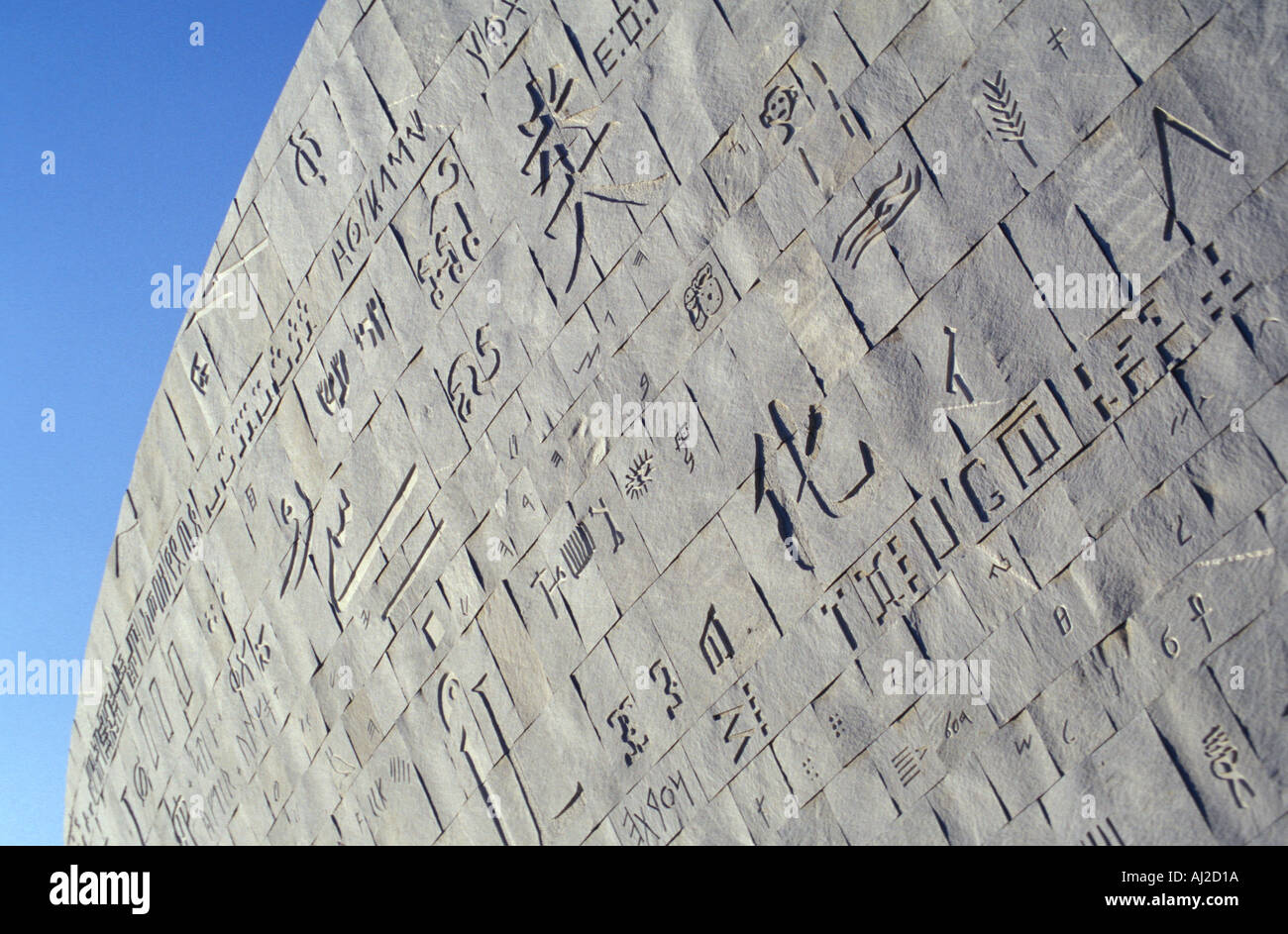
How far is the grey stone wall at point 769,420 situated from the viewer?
3982mm

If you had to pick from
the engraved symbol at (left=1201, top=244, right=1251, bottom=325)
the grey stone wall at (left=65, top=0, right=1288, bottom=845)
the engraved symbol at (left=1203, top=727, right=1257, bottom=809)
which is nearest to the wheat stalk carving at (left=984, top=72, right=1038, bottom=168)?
the grey stone wall at (left=65, top=0, right=1288, bottom=845)

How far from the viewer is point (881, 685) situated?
15.5ft

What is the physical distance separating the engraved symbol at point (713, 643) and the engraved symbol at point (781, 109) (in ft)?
7.29

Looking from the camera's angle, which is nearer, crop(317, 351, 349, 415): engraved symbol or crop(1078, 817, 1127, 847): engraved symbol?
crop(1078, 817, 1127, 847): engraved symbol

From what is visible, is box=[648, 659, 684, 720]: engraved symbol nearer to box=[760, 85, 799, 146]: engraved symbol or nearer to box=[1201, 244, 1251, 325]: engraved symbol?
box=[760, 85, 799, 146]: engraved symbol

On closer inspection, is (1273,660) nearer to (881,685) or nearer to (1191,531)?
(1191,531)

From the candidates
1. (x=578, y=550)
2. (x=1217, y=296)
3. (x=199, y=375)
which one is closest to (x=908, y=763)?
(x=578, y=550)

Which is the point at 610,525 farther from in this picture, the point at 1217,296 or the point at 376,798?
the point at 1217,296

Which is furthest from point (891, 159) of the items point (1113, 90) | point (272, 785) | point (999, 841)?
point (272, 785)

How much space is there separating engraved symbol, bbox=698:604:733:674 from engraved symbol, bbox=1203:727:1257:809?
206 centimetres

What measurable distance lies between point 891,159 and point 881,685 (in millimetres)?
2217

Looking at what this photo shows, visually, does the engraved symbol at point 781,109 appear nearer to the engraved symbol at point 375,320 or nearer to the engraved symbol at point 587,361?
the engraved symbol at point 587,361

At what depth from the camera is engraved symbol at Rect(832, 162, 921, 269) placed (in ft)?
14.9

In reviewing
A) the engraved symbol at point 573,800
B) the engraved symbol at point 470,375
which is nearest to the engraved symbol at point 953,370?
the engraved symbol at point 470,375
